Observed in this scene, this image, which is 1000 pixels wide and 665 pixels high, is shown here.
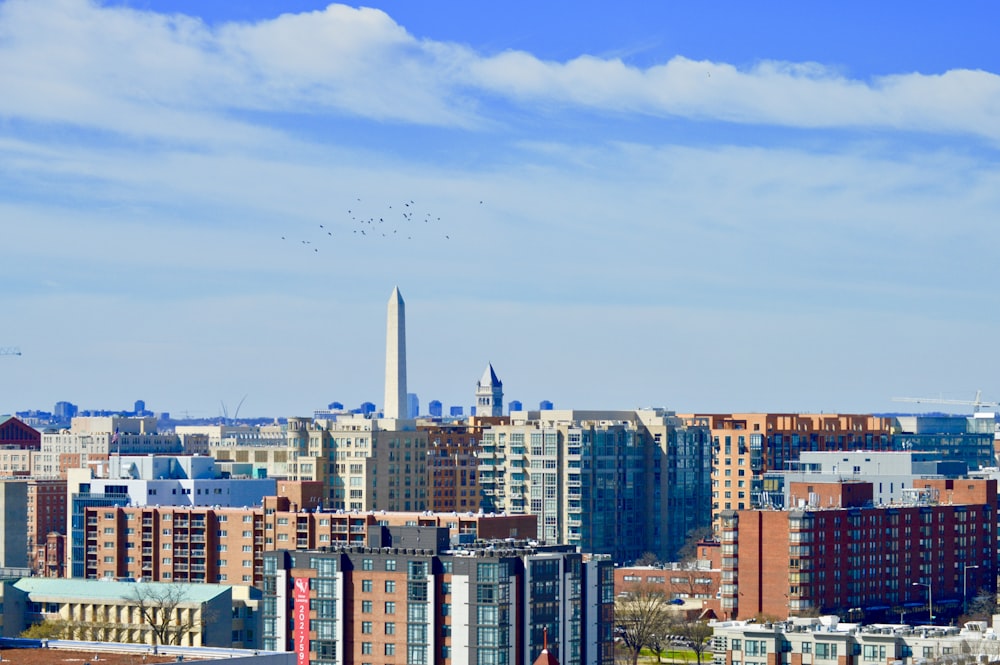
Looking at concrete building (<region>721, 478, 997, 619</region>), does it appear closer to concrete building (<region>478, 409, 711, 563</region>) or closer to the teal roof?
concrete building (<region>478, 409, 711, 563</region>)

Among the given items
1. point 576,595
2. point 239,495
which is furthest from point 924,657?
point 239,495

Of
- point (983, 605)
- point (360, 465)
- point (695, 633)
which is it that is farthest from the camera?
point (360, 465)

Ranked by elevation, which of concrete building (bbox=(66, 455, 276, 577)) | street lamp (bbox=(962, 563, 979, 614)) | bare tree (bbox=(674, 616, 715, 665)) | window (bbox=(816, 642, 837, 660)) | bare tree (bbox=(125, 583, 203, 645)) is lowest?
bare tree (bbox=(674, 616, 715, 665))

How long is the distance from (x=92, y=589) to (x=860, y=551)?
170 ft

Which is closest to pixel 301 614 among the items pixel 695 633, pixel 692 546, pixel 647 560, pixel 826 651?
pixel 826 651

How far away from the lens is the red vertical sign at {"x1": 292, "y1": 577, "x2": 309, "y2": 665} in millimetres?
106688

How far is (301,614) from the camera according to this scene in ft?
352

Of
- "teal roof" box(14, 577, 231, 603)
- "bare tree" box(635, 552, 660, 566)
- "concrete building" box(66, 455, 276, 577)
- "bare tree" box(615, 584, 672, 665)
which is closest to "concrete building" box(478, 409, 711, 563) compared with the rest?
"bare tree" box(635, 552, 660, 566)

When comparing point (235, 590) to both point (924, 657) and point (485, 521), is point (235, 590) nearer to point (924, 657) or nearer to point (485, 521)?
point (485, 521)

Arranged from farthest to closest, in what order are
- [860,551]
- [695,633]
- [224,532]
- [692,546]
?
[692,546] → [860,551] → [224,532] → [695,633]

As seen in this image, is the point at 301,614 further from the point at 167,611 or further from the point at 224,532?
the point at 224,532

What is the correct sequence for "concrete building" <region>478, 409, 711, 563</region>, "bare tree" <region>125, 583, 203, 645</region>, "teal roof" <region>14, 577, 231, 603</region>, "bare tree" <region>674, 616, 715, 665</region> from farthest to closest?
"concrete building" <region>478, 409, 711, 563</region>, "bare tree" <region>674, 616, 715, 665</region>, "teal roof" <region>14, 577, 231, 603</region>, "bare tree" <region>125, 583, 203, 645</region>

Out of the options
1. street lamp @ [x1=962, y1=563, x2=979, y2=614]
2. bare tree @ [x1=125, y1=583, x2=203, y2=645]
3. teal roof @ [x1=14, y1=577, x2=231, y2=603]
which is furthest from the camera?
street lamp @ [x1=962, y1=563, x2=979, y2=614]

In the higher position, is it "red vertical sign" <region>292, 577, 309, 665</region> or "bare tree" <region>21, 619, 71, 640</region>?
"red vertical sign" <region>292, 577, 309, 665</region>
